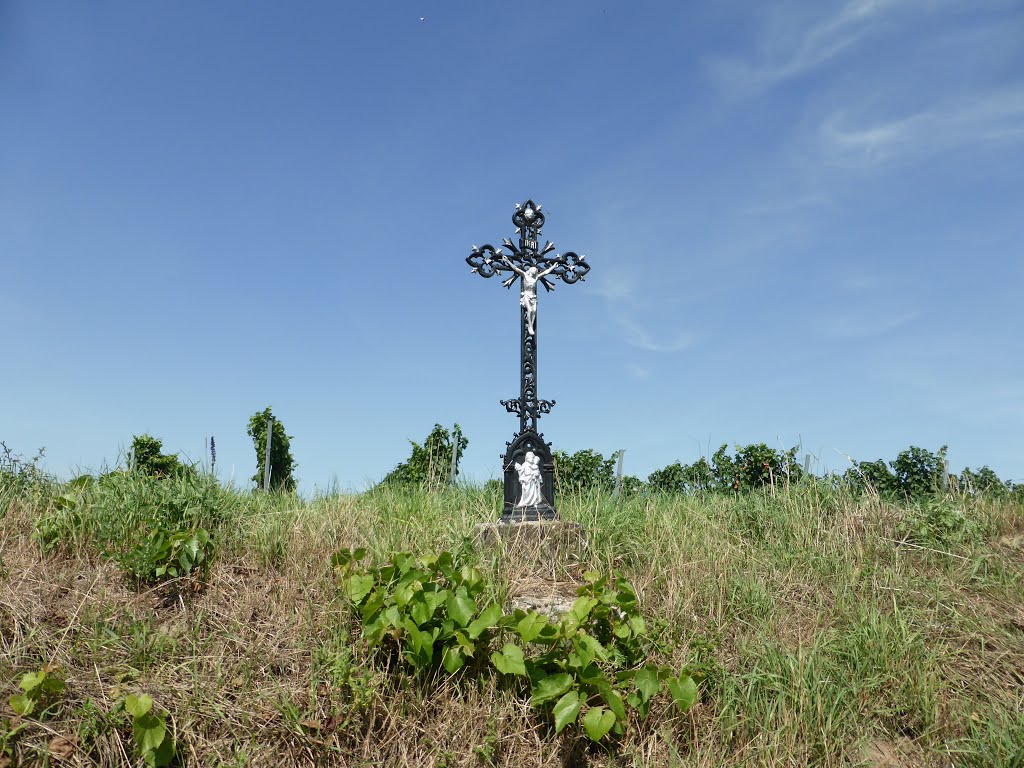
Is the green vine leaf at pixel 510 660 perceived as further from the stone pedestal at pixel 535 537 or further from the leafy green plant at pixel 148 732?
the leafy green plant at pixel 148 732

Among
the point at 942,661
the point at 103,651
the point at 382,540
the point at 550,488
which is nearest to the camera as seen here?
the point at 103,651

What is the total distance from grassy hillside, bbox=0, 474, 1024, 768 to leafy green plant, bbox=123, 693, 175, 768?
9 cm

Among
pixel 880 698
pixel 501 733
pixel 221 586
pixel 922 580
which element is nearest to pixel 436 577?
pixel 501 733

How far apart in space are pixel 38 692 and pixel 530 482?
4.40m

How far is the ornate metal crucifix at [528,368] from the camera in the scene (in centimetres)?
741

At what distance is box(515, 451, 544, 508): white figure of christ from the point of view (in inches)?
291

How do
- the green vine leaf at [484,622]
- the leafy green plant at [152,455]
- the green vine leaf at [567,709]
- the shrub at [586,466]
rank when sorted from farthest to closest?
the leafy green plant at [152,455] < the shrub at [586,466] < the green vine leaf at [484,622] < the green vine leaf at [567,709]

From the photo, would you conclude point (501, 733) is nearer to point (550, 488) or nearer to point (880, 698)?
point (880, 698)

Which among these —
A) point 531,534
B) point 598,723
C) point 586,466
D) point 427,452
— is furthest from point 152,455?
point 598,723

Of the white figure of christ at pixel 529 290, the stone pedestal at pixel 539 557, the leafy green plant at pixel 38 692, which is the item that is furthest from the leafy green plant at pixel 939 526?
the leafy green plant at pixel 38 692

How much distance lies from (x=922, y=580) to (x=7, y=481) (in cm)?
838

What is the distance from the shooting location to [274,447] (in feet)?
49.4

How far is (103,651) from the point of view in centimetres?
476

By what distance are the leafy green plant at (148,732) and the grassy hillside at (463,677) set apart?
87mm
